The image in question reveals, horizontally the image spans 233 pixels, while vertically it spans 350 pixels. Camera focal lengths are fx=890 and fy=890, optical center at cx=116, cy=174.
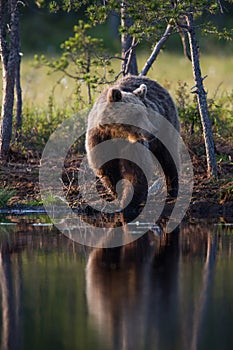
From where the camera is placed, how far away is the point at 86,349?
534 centimetres

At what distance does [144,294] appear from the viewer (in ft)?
21.4

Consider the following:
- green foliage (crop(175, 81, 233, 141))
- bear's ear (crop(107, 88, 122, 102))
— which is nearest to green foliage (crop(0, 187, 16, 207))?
bear's ear (crop(107, 88, 122, 102))

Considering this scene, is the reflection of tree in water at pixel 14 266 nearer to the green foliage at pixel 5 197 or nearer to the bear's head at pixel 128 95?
the green foliage at pixel 5 197

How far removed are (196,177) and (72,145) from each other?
2148 millimetres

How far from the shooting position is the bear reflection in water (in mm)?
5578

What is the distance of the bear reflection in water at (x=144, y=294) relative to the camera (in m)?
5.58

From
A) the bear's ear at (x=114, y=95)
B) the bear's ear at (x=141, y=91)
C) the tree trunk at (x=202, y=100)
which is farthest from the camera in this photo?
the tree trunk at (x=202, y=100)

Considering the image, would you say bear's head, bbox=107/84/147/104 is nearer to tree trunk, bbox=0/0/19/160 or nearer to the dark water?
the dark water

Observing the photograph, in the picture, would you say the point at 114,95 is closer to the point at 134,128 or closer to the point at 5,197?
the point at 134,128

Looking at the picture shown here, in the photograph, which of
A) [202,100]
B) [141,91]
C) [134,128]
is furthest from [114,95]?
[202,100]

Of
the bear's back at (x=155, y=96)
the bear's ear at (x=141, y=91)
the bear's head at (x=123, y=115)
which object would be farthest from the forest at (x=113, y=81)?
the bear's head at (x=123, y=115)

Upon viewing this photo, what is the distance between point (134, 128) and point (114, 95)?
0.40 m

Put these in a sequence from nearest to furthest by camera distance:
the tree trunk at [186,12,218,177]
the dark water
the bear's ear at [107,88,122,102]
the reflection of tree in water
Answer: the dark water → the reflection of tree in water → the bear's ear at [107,88,122,102] → the tree trunk at [186,12,218,177]

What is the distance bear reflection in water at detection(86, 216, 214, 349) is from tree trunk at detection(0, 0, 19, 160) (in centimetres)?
348
